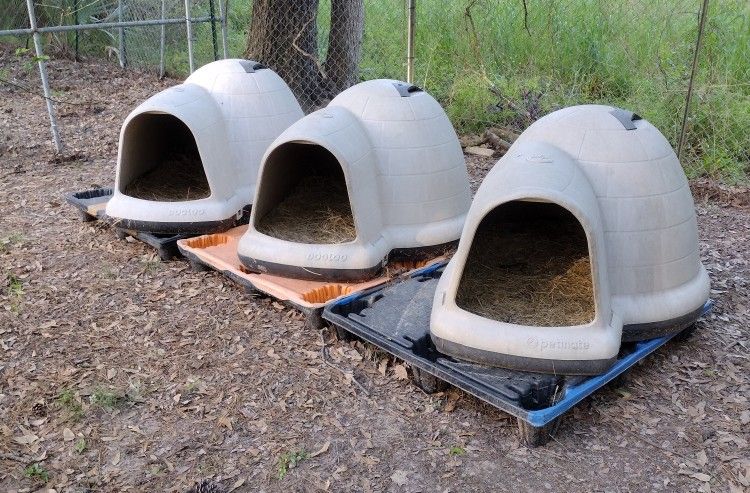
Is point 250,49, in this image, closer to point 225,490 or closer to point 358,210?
point 358,210

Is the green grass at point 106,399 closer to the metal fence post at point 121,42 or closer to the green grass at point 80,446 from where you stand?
the green grass at point 80,446

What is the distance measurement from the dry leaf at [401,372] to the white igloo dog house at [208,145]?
1.66 m

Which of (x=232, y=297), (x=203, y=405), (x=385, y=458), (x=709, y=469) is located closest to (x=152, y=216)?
(x=232, y=297)

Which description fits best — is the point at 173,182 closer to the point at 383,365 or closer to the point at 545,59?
the point at 383,365

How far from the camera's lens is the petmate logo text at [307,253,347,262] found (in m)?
3.56

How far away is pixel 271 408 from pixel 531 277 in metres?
1.35

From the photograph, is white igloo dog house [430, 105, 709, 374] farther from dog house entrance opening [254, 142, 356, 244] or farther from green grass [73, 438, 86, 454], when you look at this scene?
green grass [73, 438, 86, 454]

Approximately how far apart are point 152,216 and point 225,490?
2.20 m

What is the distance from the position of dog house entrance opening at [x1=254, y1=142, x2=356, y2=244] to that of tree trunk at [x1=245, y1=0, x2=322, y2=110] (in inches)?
89.6

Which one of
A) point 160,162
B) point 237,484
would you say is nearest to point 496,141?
point 160,162

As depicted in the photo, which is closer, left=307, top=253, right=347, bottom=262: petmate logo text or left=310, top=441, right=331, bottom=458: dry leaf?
left=310, top=441, right=331, bottom=458: dry leaf

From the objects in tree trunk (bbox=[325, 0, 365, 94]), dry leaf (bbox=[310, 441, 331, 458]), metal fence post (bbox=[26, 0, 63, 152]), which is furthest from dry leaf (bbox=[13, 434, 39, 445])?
tree trunk (bbox=[325, 0, 365, 94])

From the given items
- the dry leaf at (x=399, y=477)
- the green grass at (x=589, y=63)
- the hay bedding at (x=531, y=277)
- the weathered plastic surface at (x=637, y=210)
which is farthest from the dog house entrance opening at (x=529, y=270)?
the green grass at (x=589, y=63)

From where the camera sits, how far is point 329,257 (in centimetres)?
357
